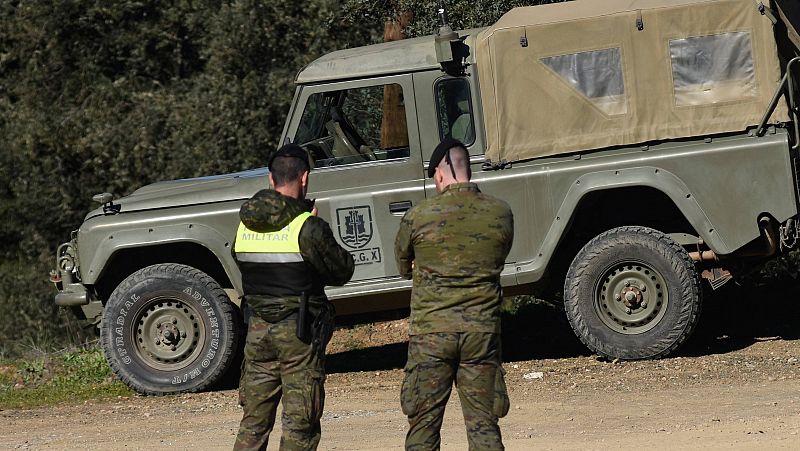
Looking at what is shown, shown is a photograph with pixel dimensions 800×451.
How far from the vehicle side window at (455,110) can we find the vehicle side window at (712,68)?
1.41 metres

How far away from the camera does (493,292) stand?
18.9 ft

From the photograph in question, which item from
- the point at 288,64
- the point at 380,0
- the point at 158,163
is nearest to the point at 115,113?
the point at 158,163

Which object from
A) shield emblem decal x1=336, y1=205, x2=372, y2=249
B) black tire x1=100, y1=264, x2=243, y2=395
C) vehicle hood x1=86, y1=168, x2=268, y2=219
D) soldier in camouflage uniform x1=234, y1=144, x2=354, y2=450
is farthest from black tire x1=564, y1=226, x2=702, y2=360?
soldier in camouflage uniform x1=234, y1=144, x2=354, y2=450

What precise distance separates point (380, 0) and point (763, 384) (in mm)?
5780

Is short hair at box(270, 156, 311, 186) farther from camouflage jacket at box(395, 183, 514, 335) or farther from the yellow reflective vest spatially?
camouflage jacket at box(395, 183, 514, 335)

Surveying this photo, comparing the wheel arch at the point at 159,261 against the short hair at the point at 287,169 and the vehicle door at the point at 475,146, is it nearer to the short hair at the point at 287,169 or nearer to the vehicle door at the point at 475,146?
the vehicle door at the point at 475,146

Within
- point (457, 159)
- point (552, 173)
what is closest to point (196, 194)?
point (552, 173)

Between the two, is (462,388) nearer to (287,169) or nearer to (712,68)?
(287,169)

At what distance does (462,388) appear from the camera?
575cm

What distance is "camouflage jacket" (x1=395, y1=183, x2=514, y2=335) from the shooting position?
18.8 ft

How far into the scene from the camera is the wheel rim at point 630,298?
9375 mm

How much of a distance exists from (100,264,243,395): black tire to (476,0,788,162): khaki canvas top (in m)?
2.22

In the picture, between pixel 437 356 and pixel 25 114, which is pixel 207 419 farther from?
pixel 25 114

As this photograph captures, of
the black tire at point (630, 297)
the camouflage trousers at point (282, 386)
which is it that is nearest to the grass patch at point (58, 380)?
the black tire at point (630, 297)
